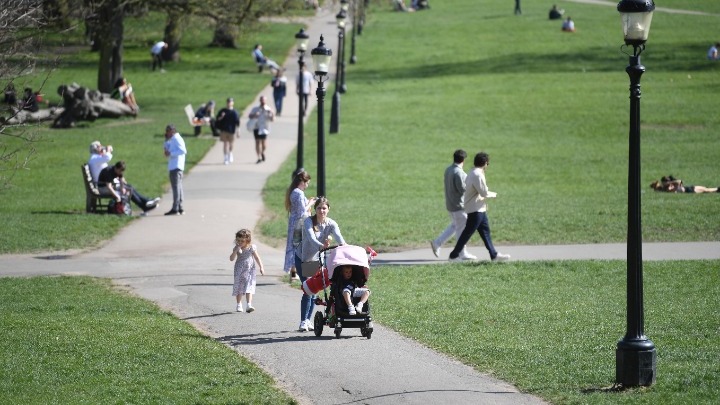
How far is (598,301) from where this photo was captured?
1644cm

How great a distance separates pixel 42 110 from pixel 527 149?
18.0 m

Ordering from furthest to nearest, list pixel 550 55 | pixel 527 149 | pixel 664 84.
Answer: pixel 550 55, pixel 664 84, pixel 527 149

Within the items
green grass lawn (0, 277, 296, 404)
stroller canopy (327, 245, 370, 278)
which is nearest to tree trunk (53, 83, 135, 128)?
green grass lawn (0, 277, 296, 404)

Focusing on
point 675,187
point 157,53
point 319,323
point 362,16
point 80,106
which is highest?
point 319,323

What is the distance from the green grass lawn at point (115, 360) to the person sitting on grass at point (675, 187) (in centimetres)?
1591

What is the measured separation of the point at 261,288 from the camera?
18.5 metres

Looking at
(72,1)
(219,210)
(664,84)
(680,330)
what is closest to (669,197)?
(219,210)

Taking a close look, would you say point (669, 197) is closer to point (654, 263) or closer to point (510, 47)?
point (654, 263)

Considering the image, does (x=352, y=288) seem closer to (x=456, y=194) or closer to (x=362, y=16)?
(x=456, y=194)

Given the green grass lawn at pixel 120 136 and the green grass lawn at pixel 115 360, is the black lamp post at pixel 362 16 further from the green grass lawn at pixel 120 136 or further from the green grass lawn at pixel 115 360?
the green grass lawn at pixel 115 360

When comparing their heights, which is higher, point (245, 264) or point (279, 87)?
point (245, 264)

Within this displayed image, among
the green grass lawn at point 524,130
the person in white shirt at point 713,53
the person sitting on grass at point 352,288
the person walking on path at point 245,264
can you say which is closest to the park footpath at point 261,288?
the person walking on path at point 245,264

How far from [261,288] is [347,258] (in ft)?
16.4

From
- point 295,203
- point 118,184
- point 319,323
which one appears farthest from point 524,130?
point 319,323
